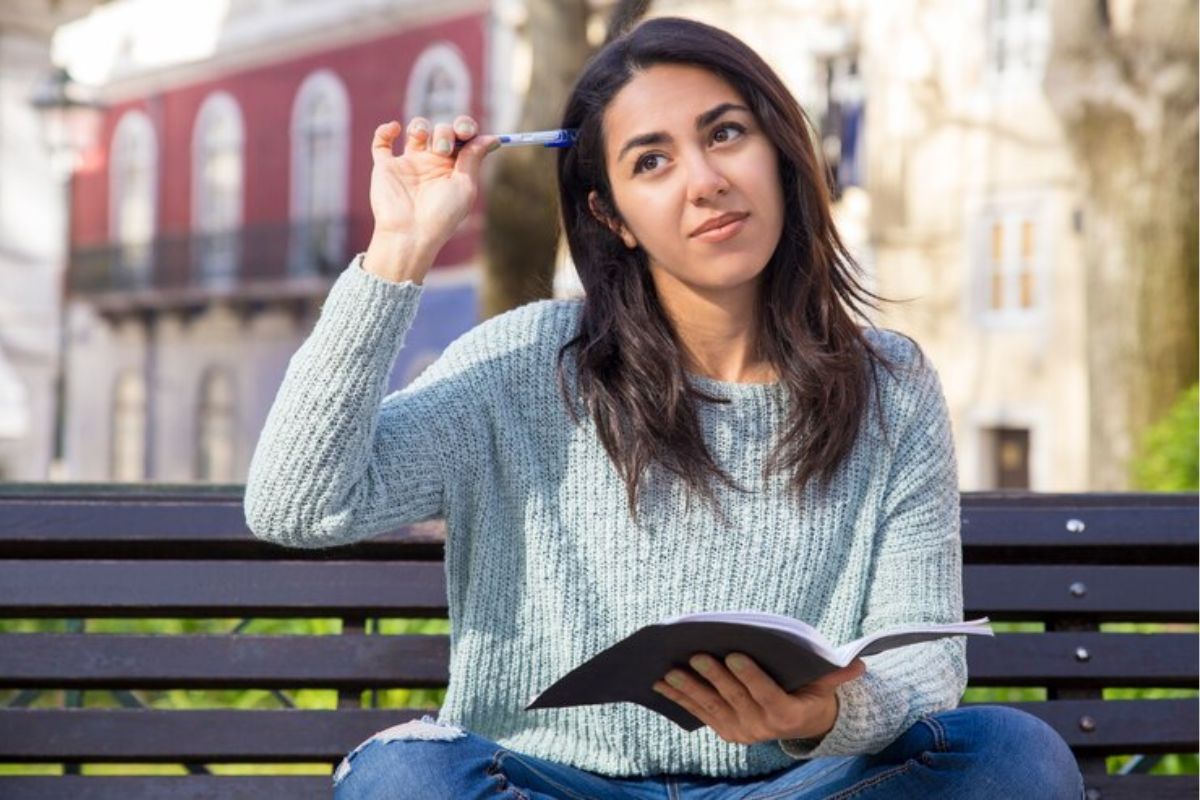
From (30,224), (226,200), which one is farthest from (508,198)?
(226,200)

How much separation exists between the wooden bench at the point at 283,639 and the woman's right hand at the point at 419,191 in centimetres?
68

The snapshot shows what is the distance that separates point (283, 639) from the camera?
3.23 metres

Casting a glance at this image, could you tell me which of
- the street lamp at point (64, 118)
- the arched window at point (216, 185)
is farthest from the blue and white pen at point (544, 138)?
the arched window at point (216, 185)

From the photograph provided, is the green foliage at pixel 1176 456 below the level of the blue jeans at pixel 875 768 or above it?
above

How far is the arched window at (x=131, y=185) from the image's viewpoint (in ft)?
98.7

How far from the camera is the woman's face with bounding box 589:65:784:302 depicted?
9.43 ft

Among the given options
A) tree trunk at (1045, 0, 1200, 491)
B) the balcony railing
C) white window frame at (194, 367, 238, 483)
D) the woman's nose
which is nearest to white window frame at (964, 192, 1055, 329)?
the balcony railing

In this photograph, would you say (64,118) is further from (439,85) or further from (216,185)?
(216,185)

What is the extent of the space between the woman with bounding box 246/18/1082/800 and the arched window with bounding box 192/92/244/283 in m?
25.5

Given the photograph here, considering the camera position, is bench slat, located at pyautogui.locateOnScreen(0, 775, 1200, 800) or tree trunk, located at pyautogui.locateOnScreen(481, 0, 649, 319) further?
tree trunk, located at pyautogui.locateOnScreen(481, 0, 649, 319)

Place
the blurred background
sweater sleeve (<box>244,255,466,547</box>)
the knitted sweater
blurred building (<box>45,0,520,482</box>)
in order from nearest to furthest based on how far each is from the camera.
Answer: sweater sleeve (<box>244,255,466,547</box>) → the knitted sweater → the blurred background → blurred building (<box>45,0,520,482</box>)

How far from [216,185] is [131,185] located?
218cm

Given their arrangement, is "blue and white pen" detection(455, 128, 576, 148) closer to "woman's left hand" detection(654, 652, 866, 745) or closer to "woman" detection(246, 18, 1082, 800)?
"woman" detection(246, 18, 1082, 800)

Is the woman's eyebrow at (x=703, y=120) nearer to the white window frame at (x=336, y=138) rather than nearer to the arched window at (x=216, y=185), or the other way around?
the white window frame at (x=336, y=138)
